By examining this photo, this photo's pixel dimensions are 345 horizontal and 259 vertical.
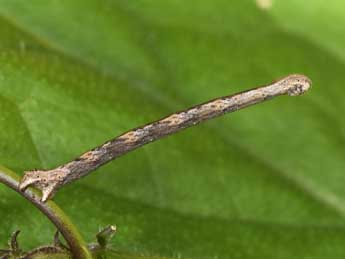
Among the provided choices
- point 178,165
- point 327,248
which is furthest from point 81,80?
point 327,248

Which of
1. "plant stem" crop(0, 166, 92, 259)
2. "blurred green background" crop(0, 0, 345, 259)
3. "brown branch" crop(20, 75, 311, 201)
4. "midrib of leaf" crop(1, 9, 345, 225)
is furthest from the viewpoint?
"midrib of leaf" crop(1, 9, 345, 225)

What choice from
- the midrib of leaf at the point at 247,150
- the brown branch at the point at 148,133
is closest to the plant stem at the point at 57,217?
the brown branch at the point at 148,133

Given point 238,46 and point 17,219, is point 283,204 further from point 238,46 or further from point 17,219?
→ point 17,219

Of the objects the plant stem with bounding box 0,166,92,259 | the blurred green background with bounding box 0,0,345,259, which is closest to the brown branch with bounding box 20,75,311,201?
the plant stem with bounding box 0,166,92,259

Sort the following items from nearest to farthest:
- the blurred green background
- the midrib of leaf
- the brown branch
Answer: the brown branch < the blurred green background < the midrib of leaf

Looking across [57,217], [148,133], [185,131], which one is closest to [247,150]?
[185,131]

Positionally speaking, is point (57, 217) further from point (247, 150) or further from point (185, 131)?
point (247, 150)

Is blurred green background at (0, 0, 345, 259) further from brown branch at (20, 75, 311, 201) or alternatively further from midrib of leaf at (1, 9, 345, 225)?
brown branch at (20, 75, 311, 201)

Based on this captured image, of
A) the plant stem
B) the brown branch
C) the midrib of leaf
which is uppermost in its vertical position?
the midrib of leaf
